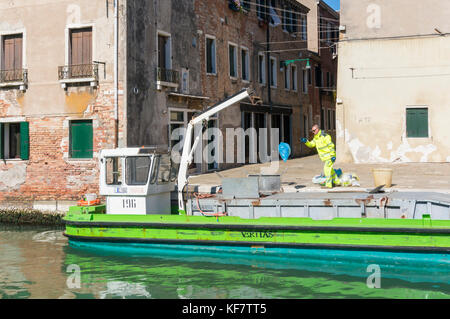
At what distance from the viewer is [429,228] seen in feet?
29.6

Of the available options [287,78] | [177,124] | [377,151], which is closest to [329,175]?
[177,124]

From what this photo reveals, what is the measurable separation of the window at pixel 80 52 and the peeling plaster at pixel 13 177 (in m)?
3.45

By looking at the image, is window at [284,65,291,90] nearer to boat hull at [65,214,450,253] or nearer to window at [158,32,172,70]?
window at [158,32,172,70]

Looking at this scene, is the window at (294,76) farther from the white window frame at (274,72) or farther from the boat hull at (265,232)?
the boat hull at (265,232)

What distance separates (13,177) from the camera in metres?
16.8

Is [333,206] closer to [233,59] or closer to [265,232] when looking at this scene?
[265,232]

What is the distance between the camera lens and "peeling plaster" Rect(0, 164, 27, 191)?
16.6 metres

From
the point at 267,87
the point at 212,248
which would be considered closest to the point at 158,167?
the point at 212,248

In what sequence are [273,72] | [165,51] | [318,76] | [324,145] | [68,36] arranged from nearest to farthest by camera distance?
[324,145] < [68,36] < [165,51] < [273,72] < [318,76]

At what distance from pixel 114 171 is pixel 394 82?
12.4 m

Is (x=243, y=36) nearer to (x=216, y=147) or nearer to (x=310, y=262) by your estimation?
(x=216, y=147)

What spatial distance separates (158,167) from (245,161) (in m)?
12.4

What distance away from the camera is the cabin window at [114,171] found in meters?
11.3
